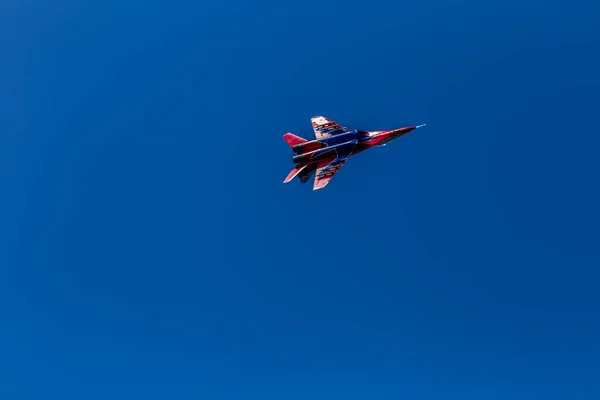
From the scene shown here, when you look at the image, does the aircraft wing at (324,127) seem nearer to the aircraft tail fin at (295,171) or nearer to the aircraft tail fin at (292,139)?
the aircraft tail fin at (292,139)

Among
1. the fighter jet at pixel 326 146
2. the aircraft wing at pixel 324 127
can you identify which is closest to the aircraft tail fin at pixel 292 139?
the fighter jet at pixel 326 146

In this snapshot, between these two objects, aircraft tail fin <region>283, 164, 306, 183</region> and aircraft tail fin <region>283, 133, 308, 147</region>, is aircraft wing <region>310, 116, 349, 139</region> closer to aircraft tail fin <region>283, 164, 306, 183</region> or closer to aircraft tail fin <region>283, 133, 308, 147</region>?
aircraft tail fin <region>283, 133, 308, 147</region>

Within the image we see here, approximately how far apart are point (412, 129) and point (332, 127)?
9905 mm

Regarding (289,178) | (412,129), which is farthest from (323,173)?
(412,129)

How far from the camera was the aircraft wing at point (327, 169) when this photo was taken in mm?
53875

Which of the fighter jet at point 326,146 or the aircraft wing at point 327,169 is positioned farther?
the aircraft wing at point 327,169

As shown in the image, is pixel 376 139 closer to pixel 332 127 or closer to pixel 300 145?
pixel 332 127

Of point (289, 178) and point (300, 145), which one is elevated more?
point (300, 145)

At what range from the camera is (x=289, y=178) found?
52.6 metres

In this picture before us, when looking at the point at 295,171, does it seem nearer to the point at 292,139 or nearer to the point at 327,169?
the point at 292,139

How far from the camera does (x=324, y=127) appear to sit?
5262cm

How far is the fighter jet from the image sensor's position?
52.6 meters

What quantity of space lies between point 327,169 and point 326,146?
10.2 ft

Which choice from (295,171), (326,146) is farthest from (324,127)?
(295,171)
